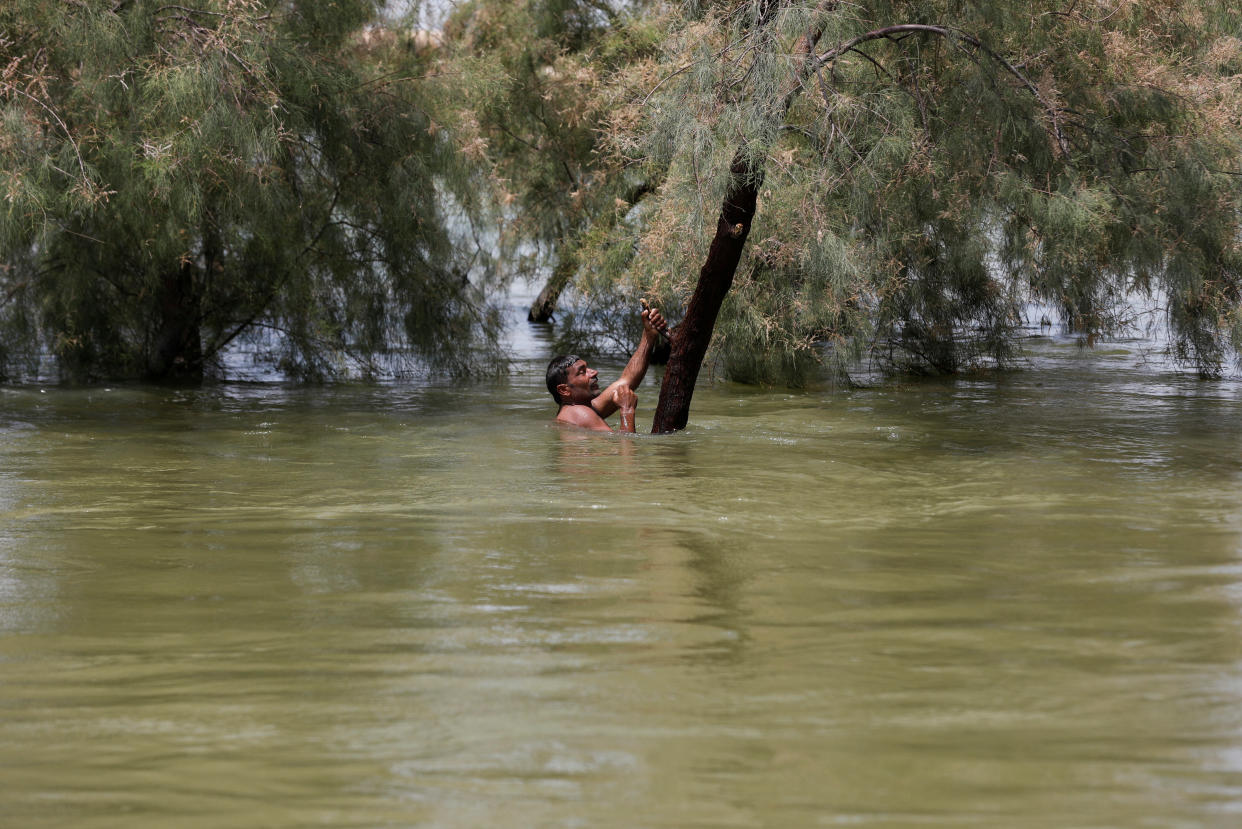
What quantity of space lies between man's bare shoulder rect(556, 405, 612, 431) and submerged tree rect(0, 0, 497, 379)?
3.26 metres

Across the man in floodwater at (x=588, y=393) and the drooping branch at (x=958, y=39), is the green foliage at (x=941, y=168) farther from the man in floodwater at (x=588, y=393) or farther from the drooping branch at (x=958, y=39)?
the man in floodwater at (x=588, y=393)

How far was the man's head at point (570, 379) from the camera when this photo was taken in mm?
10656

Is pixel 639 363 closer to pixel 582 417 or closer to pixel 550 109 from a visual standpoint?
pixel 582 417

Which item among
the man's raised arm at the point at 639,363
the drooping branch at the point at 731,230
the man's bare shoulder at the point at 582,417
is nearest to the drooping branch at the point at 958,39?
the drooping branch at the point at 731,230

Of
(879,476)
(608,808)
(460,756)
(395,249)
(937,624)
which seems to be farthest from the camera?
(395,249)

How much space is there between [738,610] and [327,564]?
1786 millimetres

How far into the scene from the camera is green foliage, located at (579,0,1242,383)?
29.9ft

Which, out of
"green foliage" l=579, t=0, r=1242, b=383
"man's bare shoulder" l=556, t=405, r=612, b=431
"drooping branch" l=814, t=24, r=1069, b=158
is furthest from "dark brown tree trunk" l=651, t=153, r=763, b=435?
"drooping branch" l=814, t=24, r=1069, b=158

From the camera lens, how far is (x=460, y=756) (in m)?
3.52

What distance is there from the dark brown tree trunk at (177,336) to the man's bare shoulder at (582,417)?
5791 millimetres

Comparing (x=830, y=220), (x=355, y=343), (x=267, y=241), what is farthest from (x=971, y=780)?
(x=355, y=343)

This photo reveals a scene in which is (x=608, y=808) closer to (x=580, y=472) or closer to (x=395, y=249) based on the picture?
(x=580, y=472)

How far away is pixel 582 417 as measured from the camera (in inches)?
423

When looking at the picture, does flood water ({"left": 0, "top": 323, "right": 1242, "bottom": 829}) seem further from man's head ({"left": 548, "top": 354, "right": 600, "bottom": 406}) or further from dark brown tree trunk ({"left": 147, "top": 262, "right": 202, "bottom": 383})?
dark brown tree trunk ({"left": 147, "top": 262, "right": 202, "bottom": 383})
